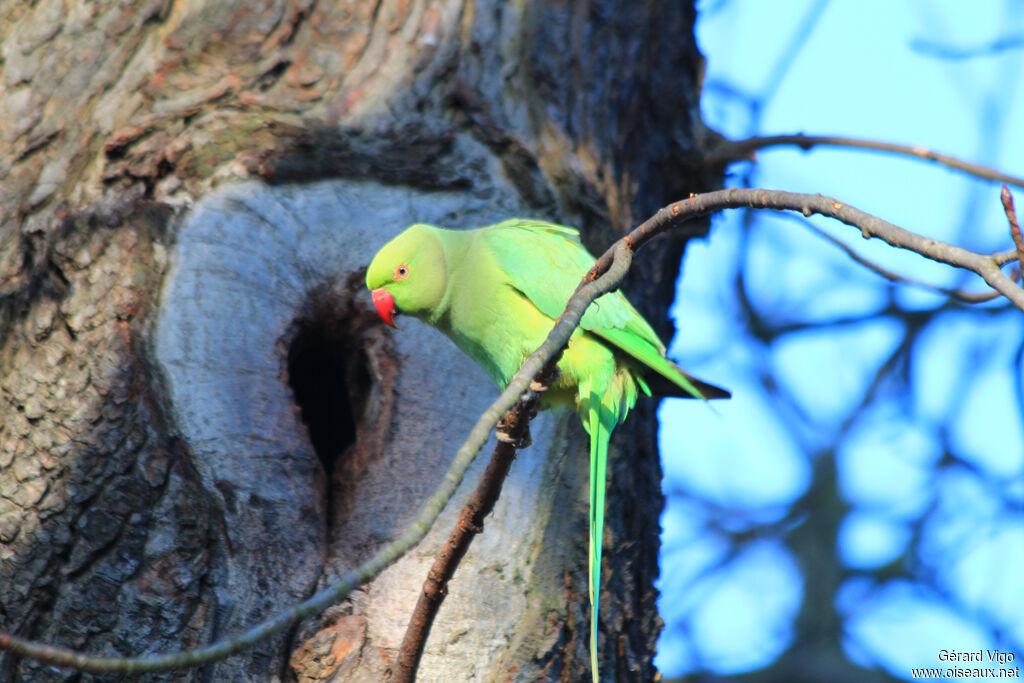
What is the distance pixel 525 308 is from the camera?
8.95 ft

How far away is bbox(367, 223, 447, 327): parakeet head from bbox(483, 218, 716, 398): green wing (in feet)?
0.60

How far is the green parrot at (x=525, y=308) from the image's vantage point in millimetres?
2582

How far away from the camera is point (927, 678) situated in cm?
428

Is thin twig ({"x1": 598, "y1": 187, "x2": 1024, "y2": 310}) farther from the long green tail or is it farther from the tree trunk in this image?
the tree trunk

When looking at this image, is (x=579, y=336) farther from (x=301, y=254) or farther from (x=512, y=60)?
(x=512, y=60)

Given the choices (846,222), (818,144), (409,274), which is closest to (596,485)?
(409,274)

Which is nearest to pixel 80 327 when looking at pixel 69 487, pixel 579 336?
pixel 69 487

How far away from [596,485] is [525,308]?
2.06ft

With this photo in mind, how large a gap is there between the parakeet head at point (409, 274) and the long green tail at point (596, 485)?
608mm

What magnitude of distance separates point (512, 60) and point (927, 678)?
3508 millimetres

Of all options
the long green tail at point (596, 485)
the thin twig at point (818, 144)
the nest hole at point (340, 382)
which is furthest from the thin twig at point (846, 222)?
the thin twig at point (818, 144)

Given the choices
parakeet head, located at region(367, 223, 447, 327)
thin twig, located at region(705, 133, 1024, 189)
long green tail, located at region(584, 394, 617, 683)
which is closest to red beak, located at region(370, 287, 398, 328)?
parakeet head, located at region(367, 223, 447, 327)

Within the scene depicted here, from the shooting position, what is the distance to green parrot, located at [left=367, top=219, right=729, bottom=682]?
2582 mm

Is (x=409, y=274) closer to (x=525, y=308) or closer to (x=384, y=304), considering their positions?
(x=384, y=304)
